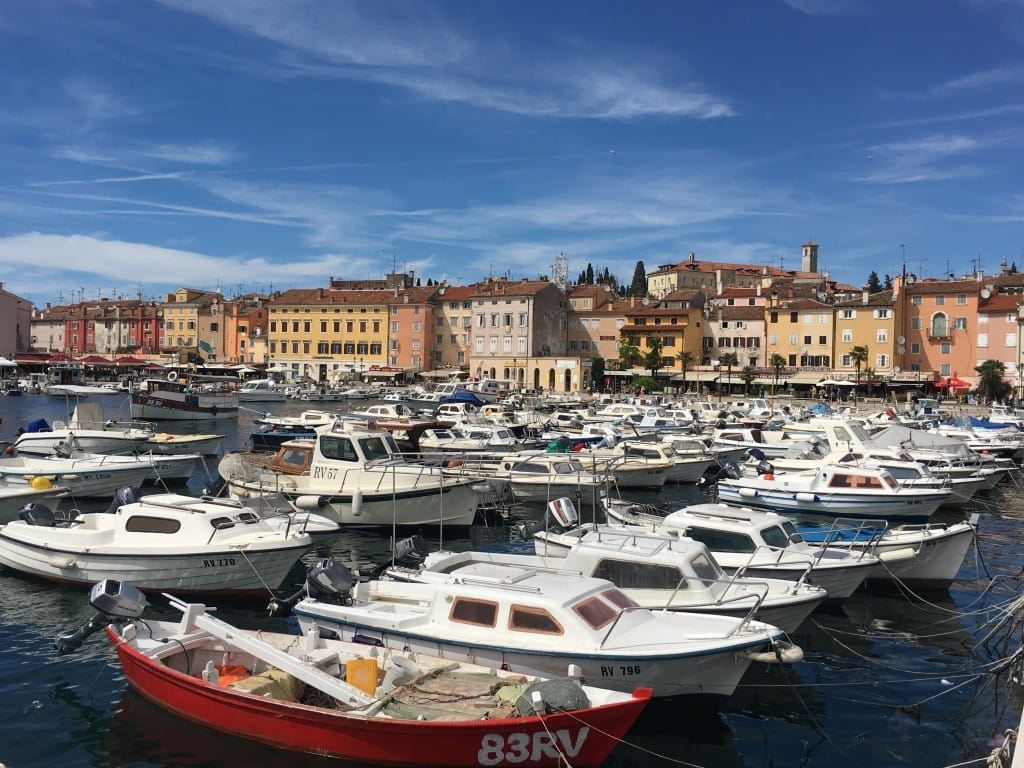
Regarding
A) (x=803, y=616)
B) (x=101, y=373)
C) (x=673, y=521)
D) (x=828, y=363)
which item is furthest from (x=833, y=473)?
(x=101, y=373)

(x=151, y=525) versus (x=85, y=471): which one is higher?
(x=151, y=525)

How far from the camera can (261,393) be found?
89938mm

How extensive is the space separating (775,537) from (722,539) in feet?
3.63

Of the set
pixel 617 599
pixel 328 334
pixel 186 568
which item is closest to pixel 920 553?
pixel 617 599

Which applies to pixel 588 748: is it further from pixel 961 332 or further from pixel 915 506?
pixel 961 332

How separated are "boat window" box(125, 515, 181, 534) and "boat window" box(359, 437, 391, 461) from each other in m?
7.51

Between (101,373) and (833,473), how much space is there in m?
118

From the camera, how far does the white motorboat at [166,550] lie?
59.6ft

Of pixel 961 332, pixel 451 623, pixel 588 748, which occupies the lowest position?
pixel 588 748

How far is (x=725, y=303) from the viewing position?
106625 mm

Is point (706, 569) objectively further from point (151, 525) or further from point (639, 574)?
point (151, 525)

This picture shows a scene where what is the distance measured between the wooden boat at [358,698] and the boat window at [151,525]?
15.5 feet

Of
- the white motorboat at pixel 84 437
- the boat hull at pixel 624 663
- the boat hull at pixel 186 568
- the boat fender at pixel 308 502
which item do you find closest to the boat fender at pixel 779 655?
the boat hull at pixel 624 663

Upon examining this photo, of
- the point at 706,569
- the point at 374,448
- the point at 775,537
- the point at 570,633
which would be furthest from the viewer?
the point at 374,448
